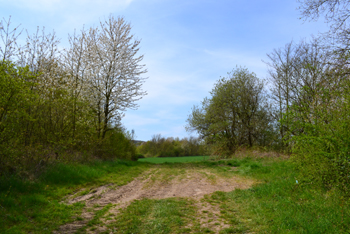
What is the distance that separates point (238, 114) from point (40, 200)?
20.5 meters

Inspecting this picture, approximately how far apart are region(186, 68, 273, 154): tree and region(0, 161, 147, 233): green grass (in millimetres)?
16392

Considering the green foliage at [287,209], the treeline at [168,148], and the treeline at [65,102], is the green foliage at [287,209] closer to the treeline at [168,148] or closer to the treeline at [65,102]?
the treeline at [65,102]

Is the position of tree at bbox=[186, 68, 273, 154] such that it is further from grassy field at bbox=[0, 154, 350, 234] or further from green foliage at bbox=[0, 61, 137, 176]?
grassy field at bbox=[0, 154, 350, 234]

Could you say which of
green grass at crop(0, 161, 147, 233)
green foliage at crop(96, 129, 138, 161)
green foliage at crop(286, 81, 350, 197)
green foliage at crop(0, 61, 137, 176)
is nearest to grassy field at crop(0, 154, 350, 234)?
green grass at crop(0, 161, 147, 233)

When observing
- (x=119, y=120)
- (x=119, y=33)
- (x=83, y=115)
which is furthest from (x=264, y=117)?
(x=83, y=115)

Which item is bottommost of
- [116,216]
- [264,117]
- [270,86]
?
[116,216]

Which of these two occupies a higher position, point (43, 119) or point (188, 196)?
point (43, 119)

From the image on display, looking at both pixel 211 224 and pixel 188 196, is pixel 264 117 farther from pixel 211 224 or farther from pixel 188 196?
pixel 211 224

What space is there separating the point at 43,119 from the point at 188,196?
684cm

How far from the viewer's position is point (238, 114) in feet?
78.7

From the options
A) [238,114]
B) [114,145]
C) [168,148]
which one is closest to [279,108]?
[238,114]

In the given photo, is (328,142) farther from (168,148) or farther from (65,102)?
(168,148)

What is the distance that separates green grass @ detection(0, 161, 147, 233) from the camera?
510 centimetres

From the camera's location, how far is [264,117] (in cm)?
2336
